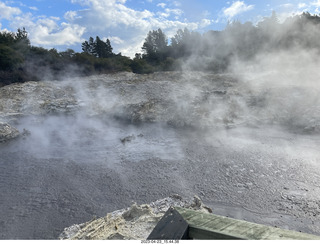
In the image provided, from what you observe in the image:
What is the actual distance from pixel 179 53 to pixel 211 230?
22.9m

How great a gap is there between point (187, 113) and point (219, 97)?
172 centimetres

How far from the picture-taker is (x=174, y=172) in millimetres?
5117

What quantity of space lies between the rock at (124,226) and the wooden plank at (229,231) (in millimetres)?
1665

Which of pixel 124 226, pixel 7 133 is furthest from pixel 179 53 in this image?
pixel 124 226

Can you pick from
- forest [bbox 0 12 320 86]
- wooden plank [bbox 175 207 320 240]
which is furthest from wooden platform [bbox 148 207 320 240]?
forest [bbox 0 12 320 86]

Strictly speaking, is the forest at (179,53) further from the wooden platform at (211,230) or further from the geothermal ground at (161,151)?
the wooden platform at (211,230)

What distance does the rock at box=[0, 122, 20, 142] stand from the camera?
7.91 meters

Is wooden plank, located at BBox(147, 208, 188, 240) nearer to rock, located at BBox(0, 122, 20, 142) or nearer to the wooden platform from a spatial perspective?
the wooden platform

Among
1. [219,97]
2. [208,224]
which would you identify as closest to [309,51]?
[219,97]

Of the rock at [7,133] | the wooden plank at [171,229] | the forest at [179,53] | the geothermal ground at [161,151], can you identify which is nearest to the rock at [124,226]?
the geothermal ground at [161,151]

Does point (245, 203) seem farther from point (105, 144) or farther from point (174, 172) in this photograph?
point (105, 144)

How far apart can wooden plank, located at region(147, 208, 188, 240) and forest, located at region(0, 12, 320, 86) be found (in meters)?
14.4

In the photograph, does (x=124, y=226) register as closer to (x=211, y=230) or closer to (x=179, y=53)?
(x=211, y=230)

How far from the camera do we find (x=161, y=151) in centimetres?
632
